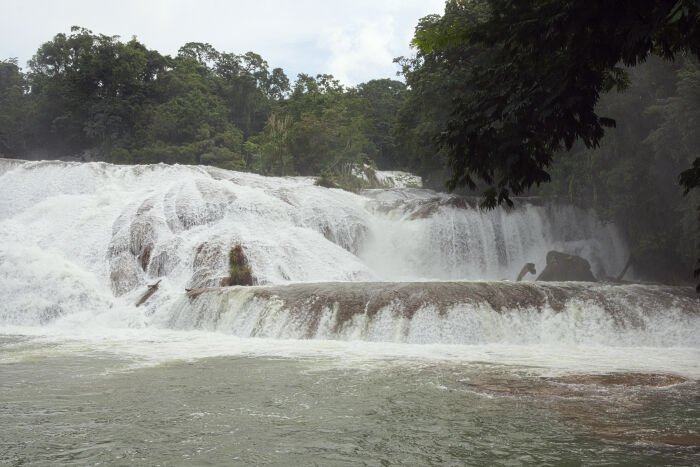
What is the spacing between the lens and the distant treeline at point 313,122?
19.4m

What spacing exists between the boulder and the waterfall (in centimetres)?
276

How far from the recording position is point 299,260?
19.6 m

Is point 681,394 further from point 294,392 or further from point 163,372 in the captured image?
point 163,372

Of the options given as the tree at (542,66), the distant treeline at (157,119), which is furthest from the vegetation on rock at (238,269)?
the distant treeline at (157,119)

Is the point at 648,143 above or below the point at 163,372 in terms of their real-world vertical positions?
above

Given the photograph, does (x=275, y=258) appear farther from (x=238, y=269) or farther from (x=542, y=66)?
(x=542, y=66)

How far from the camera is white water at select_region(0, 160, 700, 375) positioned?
39.4 feet

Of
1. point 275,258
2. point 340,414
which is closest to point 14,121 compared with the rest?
point 275,258

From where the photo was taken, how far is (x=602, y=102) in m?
19.7

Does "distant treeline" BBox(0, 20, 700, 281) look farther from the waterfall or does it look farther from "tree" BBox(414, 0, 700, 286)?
"tree" BBox(414, 0, 700, 286)

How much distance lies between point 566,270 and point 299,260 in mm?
10013

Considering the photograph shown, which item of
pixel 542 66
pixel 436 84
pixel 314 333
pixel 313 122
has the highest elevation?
pixel 313 122

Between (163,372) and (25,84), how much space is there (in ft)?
197

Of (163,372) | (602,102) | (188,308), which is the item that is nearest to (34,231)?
(188,308)
